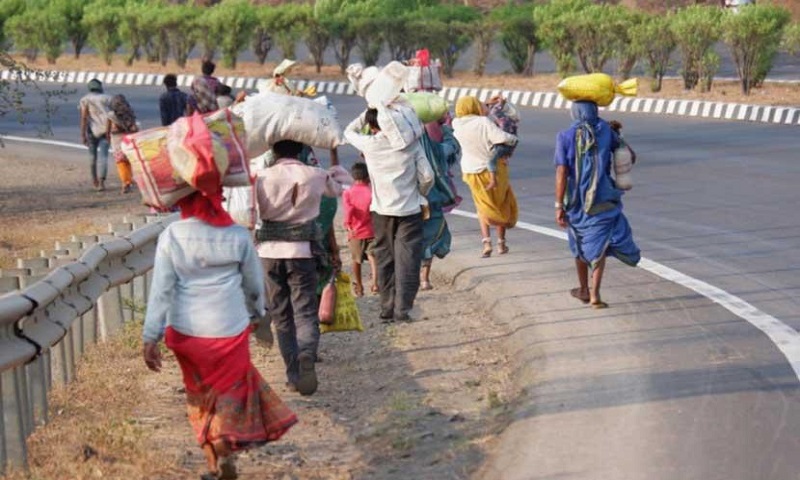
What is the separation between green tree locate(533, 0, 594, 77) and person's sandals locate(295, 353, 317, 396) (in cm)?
2649

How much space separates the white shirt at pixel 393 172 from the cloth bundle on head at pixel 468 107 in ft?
9.24

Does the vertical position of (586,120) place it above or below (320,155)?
above

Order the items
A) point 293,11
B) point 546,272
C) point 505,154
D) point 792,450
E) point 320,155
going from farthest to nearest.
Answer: point 293,11, point 320,155, point 505,154, point 546,272, point 792,450

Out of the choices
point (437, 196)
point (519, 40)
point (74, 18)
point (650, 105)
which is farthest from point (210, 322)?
point (74, 18)

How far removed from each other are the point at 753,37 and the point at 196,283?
25.0 meters

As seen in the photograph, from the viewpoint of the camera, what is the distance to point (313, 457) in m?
8.90

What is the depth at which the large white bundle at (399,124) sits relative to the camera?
12141 millimetres

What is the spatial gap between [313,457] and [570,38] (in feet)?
92.8

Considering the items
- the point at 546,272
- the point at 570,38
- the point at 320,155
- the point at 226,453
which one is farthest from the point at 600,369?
the point at 570,38

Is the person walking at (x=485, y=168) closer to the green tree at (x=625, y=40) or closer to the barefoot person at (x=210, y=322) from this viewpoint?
the barefoot person at (x=210, y=322)

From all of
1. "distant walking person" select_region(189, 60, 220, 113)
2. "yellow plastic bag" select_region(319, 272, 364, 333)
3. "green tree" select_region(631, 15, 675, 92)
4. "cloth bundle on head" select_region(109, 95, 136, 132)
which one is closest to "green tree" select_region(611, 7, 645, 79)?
"green tree" select_region(631, 15, 675, 92)

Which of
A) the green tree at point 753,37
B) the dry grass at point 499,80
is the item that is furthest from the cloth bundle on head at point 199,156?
the green tree at point 753,37

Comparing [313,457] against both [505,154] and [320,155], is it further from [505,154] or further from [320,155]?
[320,155]

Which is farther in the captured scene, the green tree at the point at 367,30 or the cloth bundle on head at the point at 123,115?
the green tree at the point at 367,30
